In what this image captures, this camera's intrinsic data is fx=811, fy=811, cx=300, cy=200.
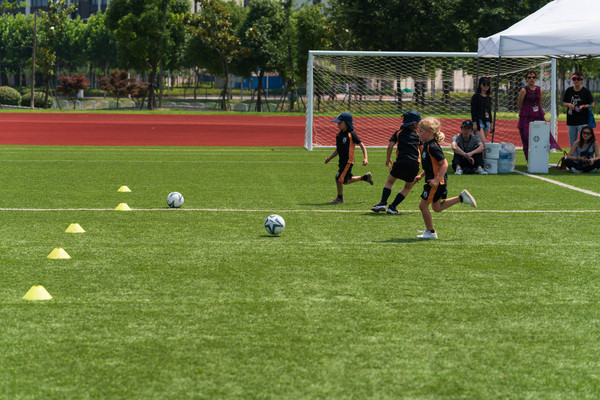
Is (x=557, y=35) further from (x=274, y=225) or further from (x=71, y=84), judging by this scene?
(x=71, y=84)

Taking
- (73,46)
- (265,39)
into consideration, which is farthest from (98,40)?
(265,39)

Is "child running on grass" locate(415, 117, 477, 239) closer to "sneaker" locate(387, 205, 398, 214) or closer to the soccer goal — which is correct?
"sneaker" locate(387, 205, 398, 214)

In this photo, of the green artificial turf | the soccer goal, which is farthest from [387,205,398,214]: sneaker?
the soccer goal

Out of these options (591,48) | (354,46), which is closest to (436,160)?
(591,48)

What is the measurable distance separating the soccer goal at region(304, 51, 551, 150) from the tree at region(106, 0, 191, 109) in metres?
28.3

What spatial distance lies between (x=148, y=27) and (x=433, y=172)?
49748mm

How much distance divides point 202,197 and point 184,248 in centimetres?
458

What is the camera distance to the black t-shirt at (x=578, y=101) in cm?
1773

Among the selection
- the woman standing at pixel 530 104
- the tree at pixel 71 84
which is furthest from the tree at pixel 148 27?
the woman standing at pixel 530 104

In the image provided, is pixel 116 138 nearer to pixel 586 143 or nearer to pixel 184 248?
pixel 586 143

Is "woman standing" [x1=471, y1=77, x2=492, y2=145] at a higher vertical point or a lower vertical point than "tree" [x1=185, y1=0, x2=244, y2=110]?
lower

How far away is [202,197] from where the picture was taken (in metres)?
12.9

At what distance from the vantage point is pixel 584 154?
1764cm

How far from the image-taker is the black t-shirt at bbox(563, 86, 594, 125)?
17.7 meters
